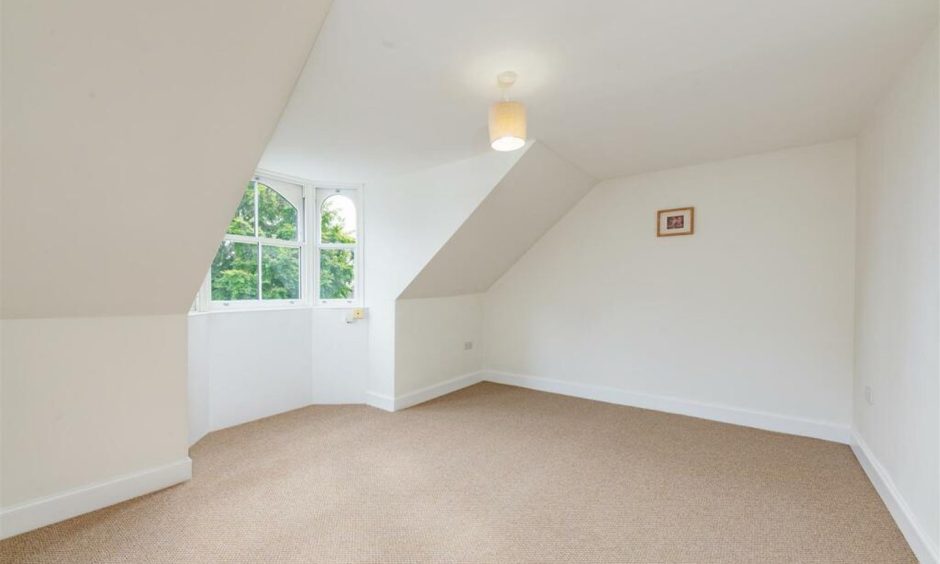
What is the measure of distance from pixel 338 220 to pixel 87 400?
2.38 m

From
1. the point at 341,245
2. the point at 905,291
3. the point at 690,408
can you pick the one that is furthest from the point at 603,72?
the point at 690,408

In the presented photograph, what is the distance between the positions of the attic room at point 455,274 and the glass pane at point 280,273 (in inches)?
1.5

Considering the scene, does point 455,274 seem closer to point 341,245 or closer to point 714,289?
point 341,245

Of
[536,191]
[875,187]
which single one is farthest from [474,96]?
[875,187]

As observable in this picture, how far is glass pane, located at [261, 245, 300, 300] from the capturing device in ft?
12.0

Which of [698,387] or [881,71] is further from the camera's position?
[698,387]

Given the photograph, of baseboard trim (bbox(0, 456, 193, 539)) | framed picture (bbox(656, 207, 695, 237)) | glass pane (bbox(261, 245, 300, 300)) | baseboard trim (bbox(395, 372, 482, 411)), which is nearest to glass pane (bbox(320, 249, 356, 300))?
glass pane (bbox(261, 245, 300, 300))

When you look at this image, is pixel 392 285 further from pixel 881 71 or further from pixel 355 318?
pixel 881 71

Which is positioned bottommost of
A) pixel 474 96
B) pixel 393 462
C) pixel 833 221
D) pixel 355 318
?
pixel 393 462

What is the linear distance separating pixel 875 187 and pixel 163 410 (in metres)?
4.50

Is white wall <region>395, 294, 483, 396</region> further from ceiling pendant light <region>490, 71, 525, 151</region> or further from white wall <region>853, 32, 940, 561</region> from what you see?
white wall <region>853, 32, 940, 561</region>

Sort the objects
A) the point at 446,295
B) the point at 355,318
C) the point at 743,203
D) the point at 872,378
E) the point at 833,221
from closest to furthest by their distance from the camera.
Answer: the point at 872,378
the point at 833,221
the point at 743,203
the point at 355,318
the point at 446,295

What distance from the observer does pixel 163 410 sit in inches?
94.3

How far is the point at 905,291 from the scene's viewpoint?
198cm
